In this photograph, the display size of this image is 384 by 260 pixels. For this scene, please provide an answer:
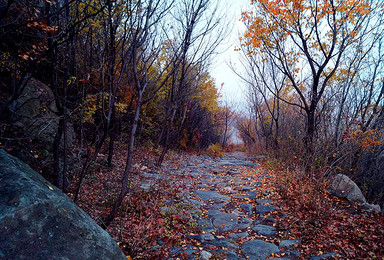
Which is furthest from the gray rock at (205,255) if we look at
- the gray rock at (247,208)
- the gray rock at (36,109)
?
the gray rock at (36,109)

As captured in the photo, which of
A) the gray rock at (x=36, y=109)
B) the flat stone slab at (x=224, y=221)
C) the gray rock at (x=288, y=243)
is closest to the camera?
the gray rock at (x=288, y=243)

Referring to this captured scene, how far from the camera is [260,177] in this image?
7.74 meters

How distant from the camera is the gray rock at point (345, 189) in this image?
5594mm

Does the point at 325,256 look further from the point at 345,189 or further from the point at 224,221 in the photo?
the point at 345,189

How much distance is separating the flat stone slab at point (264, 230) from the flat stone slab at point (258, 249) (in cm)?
32

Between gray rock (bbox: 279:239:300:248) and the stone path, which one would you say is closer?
the stone path

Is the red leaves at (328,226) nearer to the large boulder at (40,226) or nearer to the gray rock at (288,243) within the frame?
the gray rock at (288,243)

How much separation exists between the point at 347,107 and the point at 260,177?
13.9 ft

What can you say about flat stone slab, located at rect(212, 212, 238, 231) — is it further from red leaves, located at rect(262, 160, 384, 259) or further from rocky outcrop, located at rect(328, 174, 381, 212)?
rocky outcrop, located at rect(328, 174, 381, 212)

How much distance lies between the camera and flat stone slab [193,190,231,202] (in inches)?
215

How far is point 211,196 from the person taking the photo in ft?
18.4

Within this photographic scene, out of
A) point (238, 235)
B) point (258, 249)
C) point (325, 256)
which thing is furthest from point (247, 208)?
point (325, 256)

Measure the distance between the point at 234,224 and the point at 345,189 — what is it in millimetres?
3461

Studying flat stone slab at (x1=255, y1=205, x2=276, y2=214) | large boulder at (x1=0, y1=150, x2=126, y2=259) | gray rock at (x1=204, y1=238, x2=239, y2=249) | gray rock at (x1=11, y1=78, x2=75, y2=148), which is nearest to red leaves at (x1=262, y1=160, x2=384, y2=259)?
flat stone slab at (x1=255, y1=205, x2=276, y2=214)
